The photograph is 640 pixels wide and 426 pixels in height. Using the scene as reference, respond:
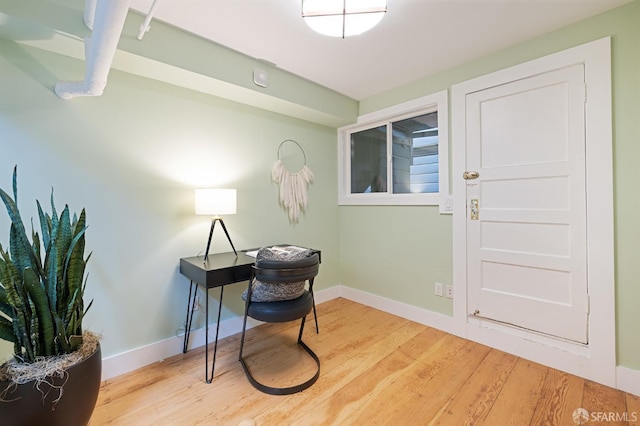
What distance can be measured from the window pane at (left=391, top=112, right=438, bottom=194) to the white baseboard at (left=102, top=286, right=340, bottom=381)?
2.05 meters

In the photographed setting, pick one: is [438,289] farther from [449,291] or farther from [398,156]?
[398,156]

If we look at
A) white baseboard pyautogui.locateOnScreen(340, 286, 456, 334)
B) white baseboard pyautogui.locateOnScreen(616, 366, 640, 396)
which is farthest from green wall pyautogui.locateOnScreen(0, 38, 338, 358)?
white baseboard pyautogui.locateOnScreen(616, 366, 640, 396)

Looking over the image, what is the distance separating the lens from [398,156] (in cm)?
295

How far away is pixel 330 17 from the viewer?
5.03 ft

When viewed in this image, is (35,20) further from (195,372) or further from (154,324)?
(195,372)

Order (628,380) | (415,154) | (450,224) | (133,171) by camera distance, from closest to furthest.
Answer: (628,380) < (133,171) < (450,224) < (415,154)

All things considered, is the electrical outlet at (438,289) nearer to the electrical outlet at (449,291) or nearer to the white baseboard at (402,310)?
the electrical outlet at (449,291)

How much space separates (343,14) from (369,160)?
184 cm

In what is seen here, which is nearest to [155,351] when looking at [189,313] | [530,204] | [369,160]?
[189,313]

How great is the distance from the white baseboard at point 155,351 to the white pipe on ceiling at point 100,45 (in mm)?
1696

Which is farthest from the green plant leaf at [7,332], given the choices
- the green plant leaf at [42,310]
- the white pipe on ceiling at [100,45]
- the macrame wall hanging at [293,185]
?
the macrame wall hanging at [293,185]

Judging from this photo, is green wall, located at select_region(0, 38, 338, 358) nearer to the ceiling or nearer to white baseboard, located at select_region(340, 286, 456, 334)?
the ceiling

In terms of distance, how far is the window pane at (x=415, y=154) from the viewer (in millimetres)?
2629

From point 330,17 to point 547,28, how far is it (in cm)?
154
